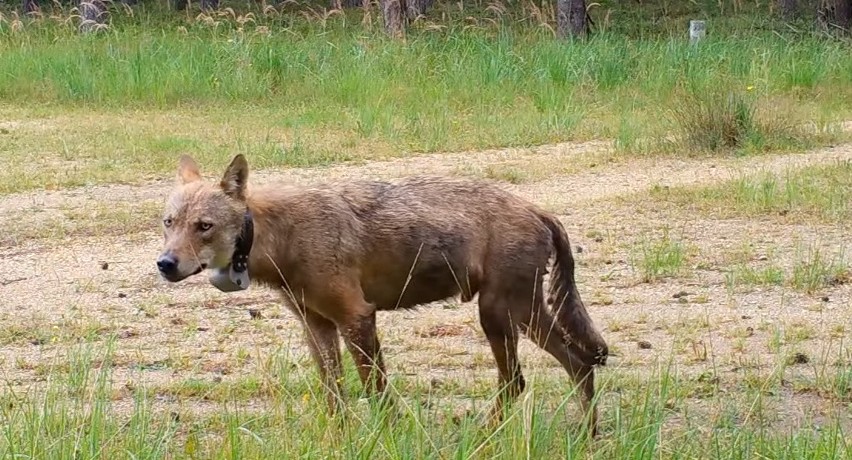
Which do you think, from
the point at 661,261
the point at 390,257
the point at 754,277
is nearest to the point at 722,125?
the point at 661,261

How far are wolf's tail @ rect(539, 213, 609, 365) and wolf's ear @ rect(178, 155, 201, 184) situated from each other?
1459 millimetres

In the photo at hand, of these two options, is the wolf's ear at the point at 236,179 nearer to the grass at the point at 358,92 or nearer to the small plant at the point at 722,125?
the grass at the point at 358,92

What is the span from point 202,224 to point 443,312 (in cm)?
254

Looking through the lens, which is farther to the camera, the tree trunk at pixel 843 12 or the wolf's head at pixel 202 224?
the tree trunk at pixel 843 12

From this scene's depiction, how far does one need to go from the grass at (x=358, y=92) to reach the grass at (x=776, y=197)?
1.85m

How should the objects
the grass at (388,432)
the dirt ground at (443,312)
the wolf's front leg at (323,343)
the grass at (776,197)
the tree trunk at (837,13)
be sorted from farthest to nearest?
the tree trunk at (837,13) → the grass at (776,197) → the dirt ground at (443,312) → the wolf's front leg at (323,343) → the grass at (388,432)

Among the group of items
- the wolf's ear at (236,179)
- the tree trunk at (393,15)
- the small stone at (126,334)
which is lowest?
the tree trunk at (393,15)

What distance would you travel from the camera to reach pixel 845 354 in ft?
21.3

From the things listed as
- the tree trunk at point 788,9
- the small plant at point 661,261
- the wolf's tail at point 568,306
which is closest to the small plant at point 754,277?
the small plant at point 661,261

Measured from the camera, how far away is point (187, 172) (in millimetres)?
5723

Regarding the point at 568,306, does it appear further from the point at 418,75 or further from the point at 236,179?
the point at 418,75

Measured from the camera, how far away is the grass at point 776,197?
32.8 ft

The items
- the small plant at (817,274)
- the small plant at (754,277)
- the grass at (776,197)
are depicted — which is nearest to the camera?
the small plant at (817,274)

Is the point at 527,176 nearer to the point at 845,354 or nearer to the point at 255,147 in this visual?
the point at 255,147
